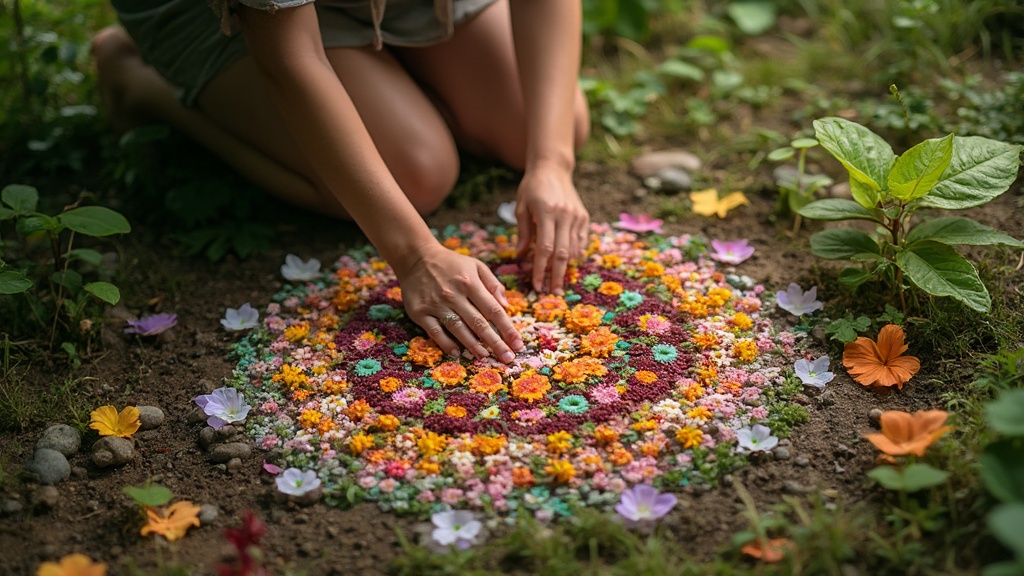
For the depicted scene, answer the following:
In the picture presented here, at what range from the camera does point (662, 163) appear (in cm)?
257

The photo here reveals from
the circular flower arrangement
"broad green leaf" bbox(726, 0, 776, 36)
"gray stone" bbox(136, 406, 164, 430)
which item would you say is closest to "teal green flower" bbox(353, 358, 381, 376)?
the circular flower arrangement

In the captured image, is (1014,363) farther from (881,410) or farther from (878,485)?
(878,485)

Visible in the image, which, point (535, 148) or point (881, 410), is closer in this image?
point (881, 410)

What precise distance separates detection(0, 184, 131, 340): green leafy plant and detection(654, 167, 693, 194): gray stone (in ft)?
4.56

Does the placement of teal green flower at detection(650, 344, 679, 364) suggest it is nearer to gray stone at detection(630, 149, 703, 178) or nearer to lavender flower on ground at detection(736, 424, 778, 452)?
lavender flower on ground at detection(736, 424, 778, 452)

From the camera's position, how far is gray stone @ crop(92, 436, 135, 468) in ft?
5.39

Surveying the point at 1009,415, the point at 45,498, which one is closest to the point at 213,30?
the point at 45,498

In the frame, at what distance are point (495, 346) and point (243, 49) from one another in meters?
1.00

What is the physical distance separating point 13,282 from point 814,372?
64.1 inches

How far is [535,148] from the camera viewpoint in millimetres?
2154

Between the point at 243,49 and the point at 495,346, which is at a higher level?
the point at 243,49

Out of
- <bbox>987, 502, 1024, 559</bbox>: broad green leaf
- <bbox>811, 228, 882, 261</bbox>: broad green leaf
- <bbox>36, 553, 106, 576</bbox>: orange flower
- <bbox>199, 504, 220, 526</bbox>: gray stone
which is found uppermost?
<bbox>987, 502, 1024, 559</bbox>: broad green leaf

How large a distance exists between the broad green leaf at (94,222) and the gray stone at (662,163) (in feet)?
4.55

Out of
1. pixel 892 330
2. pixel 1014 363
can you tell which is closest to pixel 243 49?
pixel 892 330
